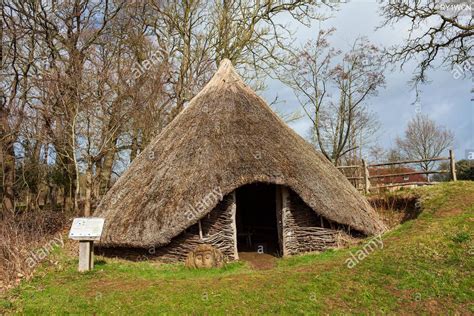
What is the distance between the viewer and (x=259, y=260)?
1119 cm

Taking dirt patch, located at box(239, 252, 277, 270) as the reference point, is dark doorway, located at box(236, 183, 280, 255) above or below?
above

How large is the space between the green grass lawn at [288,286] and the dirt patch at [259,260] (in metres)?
0.37

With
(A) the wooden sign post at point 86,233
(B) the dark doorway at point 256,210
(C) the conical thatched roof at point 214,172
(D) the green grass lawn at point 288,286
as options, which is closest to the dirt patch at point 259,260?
(D) the green grass lawn at point 288,286

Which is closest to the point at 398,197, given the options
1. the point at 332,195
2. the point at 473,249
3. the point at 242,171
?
the point at 332,195

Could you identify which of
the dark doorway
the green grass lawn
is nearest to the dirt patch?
the green grass lawn

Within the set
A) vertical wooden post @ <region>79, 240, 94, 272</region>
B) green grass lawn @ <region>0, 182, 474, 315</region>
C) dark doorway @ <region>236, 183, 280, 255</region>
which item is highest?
dark doorway @ <region>236, 183, 280, 255</region>

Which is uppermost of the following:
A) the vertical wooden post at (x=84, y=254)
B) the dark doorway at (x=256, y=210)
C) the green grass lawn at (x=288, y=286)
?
the dark doorway at (x=256, y=210)

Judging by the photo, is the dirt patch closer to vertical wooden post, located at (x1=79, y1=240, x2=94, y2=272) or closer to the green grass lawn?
the green grass lawn

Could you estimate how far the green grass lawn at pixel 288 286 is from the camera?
7.16m

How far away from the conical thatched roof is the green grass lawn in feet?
3.97

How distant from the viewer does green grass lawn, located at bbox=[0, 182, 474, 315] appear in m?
7.16

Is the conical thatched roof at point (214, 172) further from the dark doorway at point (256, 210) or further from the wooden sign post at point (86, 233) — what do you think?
the dark doorway at point (256, 210)

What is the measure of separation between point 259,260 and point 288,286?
3.32m

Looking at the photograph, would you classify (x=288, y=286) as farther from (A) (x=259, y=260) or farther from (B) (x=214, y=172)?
(B) (x=214, y=172)
